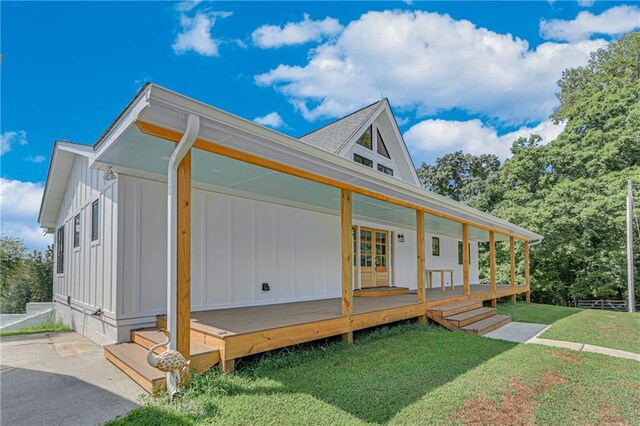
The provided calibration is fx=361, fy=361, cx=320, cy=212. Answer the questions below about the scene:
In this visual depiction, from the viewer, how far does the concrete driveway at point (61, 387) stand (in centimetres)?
315

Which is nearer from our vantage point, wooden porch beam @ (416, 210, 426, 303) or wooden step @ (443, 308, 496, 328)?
wooden step @ (443, 308, 496, 328)

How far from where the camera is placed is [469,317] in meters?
7.34

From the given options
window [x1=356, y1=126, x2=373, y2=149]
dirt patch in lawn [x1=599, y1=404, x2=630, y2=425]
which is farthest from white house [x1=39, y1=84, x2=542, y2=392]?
dirt patch in lawn [x1=599, y1=404, x2=630, y2=425]

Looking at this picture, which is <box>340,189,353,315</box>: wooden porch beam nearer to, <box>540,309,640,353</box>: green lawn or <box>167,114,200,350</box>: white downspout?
<box>167,114,200,350</box>: white downspout

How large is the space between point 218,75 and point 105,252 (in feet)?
30.9

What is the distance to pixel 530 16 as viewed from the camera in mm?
12656

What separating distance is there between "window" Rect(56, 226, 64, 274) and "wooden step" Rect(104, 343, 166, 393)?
601cm

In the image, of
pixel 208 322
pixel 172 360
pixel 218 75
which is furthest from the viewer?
pixel 218 75

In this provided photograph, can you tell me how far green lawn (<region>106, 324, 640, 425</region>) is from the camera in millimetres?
3135

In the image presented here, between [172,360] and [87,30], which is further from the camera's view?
[87,30]

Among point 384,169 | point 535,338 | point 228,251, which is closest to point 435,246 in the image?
point 384,169

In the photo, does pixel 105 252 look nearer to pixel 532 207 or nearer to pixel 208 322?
pixel 208 322

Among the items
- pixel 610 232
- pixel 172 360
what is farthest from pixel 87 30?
pixel 610 232

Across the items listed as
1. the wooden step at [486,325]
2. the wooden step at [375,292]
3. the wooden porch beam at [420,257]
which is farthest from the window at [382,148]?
the wooden step at [486,325]
